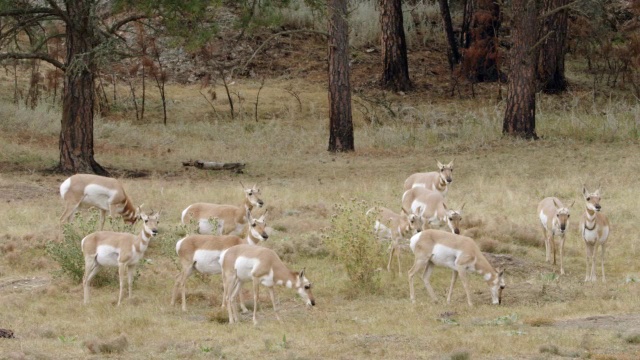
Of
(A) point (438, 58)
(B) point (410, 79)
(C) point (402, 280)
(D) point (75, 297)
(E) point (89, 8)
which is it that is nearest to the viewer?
(D) point (75, 297)

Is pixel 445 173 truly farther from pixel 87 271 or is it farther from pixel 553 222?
pixel 87 271

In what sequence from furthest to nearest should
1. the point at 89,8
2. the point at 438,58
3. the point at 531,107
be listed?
1. the point at 438,58
2. the point at 531,107
3. the point at 89,8

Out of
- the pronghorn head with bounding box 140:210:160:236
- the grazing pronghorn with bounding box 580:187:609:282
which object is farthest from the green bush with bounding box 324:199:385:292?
the grazing pronghorn with bounding box 580:187:609:282

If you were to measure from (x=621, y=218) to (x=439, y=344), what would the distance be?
9.45 metres

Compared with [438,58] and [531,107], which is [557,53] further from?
[531,107]

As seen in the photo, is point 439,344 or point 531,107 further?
point 531,107

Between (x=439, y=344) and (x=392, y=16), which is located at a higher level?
(x=392, y=16)

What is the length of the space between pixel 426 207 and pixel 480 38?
23767 mm

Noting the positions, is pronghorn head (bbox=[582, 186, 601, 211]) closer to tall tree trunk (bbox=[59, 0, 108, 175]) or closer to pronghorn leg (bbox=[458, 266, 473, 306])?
pronghorn leg (bbox=[458, 266, 473, 306])

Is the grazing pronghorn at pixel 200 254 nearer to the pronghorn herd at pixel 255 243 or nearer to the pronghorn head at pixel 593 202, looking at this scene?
the pronghorn herd at pixel 255 243

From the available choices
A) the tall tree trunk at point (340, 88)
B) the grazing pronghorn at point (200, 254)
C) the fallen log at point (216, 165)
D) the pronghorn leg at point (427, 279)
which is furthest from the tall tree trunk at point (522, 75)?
the grazing pronghorn at point (200, 254)

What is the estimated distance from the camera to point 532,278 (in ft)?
51.0

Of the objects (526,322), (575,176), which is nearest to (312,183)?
(575,176)

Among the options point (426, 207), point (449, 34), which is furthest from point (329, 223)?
point (449, 34)
